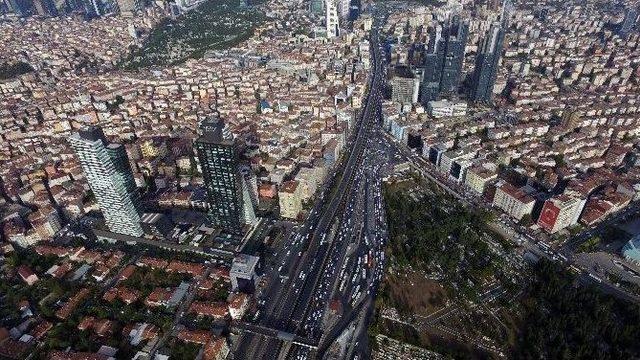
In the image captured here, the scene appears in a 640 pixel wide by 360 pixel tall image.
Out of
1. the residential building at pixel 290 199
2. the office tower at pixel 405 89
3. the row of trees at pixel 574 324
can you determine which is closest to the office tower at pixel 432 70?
the office tower at pixel 405 89

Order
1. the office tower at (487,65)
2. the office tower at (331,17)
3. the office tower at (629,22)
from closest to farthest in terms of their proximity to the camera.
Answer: the office tower at (487,65) < the office tower at (629,22) < the office tower at (331,17)

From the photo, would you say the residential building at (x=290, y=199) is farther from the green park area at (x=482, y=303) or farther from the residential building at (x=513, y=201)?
the residential building at (x=513, y=201)

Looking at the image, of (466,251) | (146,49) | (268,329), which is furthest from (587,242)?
(146,49)

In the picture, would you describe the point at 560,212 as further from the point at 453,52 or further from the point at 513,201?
the point at 453,52

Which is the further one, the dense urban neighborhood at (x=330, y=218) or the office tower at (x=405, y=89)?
the office tower at (x=405, y=89)

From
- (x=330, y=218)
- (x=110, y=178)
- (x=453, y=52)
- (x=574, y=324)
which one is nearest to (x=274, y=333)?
(x=330, y=218)
